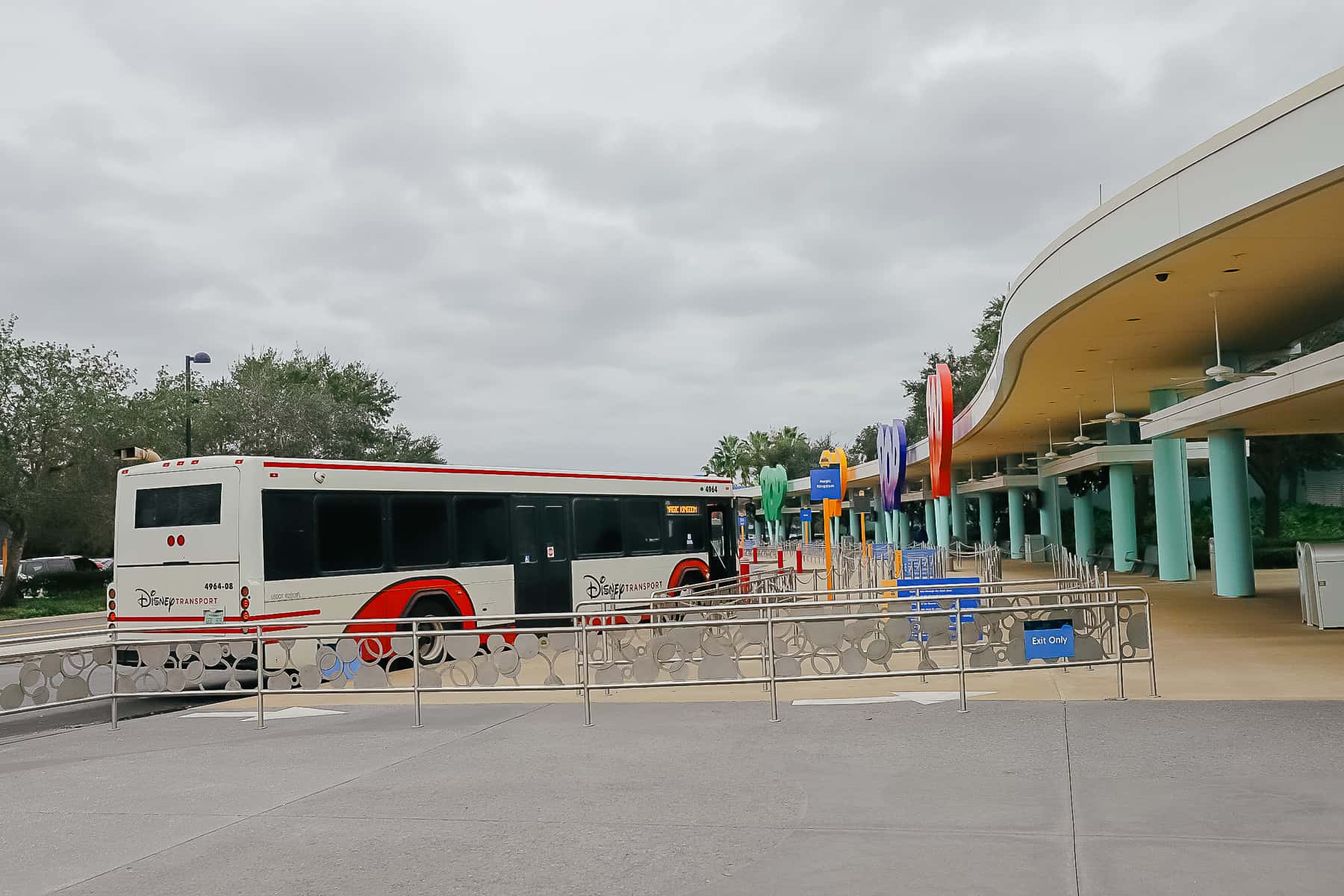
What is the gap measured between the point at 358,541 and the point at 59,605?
74.7 feet

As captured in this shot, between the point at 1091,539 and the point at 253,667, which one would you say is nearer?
the point at 253,667

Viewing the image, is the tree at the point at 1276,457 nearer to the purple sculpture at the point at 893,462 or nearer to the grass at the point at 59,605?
the purple sculpture at the point at 893,462

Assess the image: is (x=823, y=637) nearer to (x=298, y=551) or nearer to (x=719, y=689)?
(x=719, y=689)

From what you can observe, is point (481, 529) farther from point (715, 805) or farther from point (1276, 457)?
point (1276, 457)

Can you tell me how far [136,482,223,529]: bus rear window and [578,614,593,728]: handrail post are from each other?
15.8 ft

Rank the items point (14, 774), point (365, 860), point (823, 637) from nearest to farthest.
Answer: point (365, 860) → point (14, 774) → point (823, 637)

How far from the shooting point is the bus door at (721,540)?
20156 millimetres

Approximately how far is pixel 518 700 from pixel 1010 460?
138 ft

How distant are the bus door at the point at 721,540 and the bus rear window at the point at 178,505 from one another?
967cm

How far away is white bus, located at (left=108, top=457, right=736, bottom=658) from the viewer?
484 inches

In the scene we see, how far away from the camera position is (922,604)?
13898 millimetres

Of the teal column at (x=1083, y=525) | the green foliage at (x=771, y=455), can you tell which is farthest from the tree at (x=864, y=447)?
the teal column at (x=1083, y=525)

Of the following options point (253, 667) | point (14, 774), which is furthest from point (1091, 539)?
point (14, 774)

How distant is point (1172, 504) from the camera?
81.8 feet
